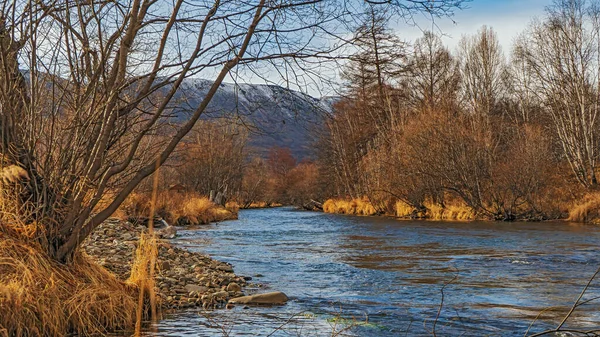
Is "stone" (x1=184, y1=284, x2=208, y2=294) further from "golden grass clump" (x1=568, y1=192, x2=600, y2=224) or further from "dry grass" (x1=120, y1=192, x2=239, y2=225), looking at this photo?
"golden grass clump" (x1=568, y1=192, x2=600, y2=224)

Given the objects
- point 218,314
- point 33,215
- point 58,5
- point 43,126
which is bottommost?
point 218,314

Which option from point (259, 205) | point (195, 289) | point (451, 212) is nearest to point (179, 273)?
point (195, 289)

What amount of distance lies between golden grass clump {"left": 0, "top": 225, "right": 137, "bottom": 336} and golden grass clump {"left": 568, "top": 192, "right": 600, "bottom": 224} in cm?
2059

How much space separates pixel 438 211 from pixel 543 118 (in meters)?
13.3

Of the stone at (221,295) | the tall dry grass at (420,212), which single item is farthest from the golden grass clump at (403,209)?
the stone at (221,295)

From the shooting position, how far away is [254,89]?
5965mm

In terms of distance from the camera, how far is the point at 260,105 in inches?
233

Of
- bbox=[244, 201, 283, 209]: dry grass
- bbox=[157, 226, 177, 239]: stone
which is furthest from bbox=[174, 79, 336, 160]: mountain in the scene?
bbox=[244, 201, 283, 209]: dry grass

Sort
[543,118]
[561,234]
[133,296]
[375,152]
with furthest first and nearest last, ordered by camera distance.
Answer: [543,118] → [375,152] → [561,234] → [133,296]

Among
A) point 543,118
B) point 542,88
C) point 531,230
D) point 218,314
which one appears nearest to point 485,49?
point 543,118

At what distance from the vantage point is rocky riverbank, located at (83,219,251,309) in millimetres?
8617

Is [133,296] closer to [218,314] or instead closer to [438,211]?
[218,314]

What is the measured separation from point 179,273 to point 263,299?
231cm

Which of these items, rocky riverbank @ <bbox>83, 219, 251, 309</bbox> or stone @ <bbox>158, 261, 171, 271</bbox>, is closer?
rocky riverbank @ <bbox>83, 219, 251, 309</bbox>
